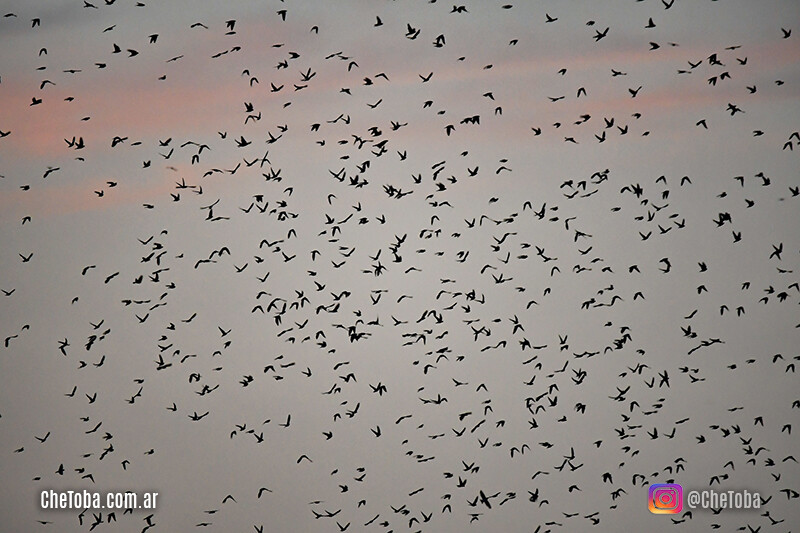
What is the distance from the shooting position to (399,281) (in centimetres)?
466

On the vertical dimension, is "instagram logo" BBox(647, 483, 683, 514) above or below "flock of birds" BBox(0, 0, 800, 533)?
below

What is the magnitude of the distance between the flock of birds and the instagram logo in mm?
68

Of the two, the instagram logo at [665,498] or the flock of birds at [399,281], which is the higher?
the flock of birds at [399,281]

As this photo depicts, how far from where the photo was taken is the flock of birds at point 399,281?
4.56m

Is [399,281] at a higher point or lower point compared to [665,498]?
higher

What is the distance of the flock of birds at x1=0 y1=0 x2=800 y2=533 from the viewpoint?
4562 mm

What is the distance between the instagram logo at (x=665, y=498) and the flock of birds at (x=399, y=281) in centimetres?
7

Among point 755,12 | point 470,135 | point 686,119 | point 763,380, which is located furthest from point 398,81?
point 763,380

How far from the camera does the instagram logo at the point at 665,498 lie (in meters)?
4.62

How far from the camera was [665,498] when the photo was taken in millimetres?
4625

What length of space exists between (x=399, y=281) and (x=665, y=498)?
1.83 m

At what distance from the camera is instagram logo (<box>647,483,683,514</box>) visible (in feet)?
15.1

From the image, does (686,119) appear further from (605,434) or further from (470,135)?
(605,434)

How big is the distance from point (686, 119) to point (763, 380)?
4.82 feet
